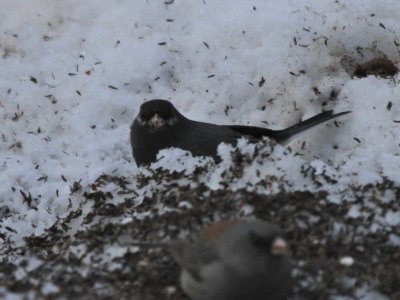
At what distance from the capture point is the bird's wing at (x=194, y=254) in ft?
10.6

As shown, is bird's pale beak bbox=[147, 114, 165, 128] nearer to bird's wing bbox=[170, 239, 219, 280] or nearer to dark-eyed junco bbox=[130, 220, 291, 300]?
bird's wing bbox=[170, 239, 219, 280]

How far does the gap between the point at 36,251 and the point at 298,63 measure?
253 centimetres

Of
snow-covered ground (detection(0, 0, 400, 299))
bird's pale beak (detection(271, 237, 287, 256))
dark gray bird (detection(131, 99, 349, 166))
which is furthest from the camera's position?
snow-covered ground (detection(0, 0, 400, 299))

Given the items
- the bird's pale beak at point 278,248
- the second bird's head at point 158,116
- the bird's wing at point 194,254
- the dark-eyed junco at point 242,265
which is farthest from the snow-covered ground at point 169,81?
the bird's pale beak at point 278,248

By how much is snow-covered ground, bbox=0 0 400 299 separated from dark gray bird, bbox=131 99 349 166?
202 mm

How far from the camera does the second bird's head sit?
5312mm

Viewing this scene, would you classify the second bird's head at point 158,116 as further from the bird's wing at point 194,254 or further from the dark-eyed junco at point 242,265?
the dark-eyed junco at point 242,265

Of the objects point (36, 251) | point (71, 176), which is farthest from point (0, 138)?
point (36, 251)

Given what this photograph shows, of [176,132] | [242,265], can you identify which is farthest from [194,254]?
[176,132]

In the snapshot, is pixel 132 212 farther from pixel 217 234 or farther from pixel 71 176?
pixel 71 176

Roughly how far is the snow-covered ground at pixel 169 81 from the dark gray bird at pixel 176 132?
20 cm

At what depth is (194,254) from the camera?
3289 mm

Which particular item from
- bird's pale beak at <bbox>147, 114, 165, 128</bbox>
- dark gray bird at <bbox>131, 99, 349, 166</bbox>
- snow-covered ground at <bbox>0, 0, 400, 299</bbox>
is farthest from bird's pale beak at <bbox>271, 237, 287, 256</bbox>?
bird's pale beak at <bbox>147, 114, 165, 128</bbox>

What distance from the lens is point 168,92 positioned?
611 centimetres
